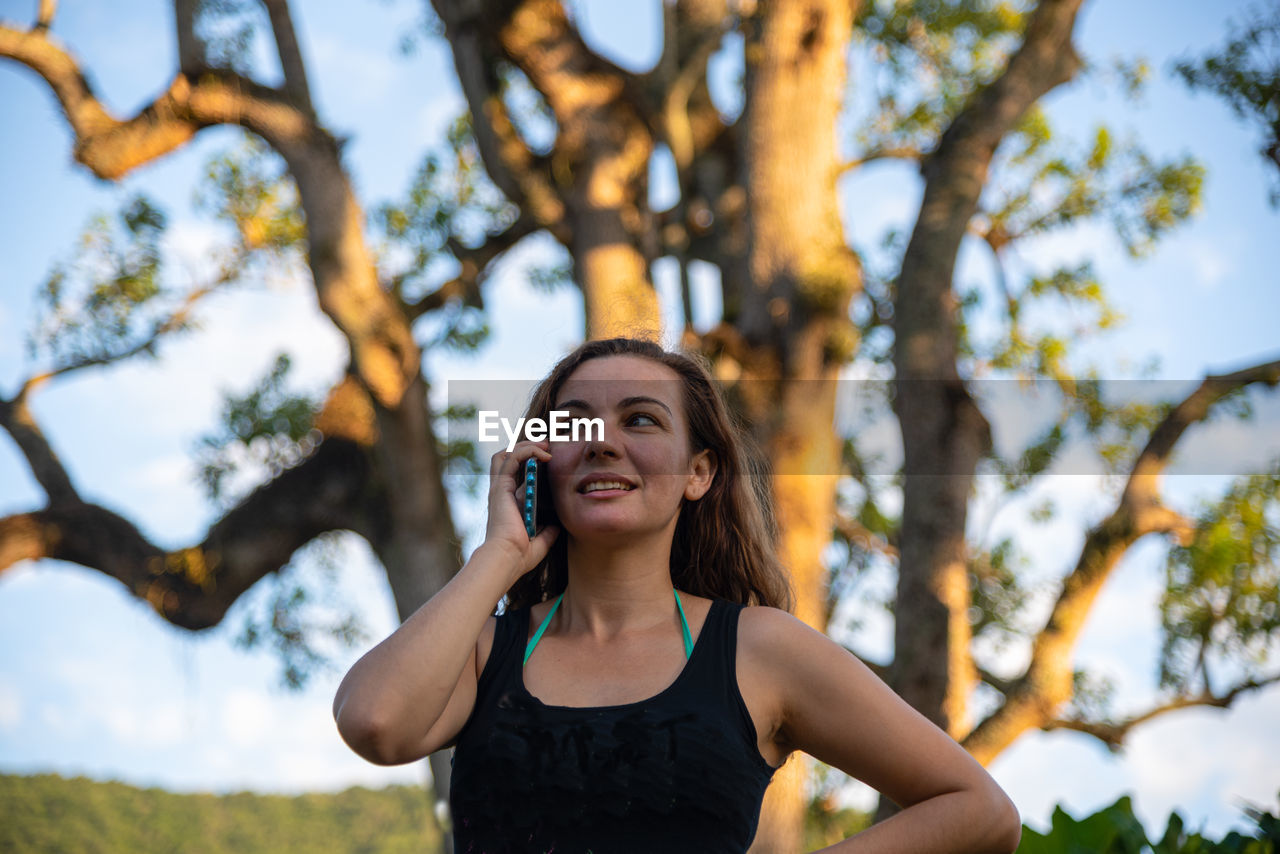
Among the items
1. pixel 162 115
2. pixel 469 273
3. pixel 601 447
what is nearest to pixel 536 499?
pixel 601 447

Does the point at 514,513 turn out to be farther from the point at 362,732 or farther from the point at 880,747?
the point at 880,747

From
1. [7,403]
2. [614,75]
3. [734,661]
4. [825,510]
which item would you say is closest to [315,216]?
[614,75]

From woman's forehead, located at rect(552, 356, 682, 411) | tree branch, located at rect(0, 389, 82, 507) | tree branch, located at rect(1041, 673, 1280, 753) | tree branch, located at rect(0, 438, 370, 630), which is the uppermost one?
woman's forehead, located at rect(552, 356, 682, 411)

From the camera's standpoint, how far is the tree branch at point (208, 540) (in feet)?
28.0

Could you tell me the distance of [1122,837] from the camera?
11.7 feet

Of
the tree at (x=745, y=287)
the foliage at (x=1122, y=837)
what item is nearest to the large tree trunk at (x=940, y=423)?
the tree at (x=745, y=287)

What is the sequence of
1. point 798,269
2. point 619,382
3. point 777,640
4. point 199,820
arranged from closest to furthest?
point 777,640 → point 619,382 → point 798,269 → point 199,820

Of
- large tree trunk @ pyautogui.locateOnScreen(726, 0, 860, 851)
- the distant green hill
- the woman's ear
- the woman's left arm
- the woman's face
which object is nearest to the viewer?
the woman's left arm

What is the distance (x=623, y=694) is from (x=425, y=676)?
38 cm

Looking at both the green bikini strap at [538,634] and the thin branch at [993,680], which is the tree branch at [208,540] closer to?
the thin branch at [993,680]

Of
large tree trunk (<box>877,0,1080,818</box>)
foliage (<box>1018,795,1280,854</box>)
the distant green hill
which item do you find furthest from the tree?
the distant green hill

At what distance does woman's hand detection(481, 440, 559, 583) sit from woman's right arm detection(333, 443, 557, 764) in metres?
0.01

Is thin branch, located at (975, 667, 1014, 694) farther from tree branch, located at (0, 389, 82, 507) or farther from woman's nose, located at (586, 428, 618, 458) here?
woman's nose, located at (586, 428, 618, 458)

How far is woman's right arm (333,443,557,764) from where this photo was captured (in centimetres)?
202
